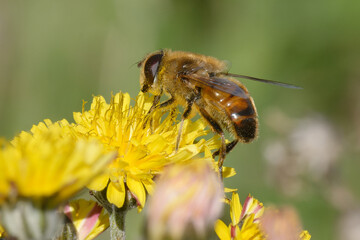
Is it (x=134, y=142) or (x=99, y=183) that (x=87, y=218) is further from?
(x=134, y=142)

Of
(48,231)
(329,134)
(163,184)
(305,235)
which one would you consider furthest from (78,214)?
(329,134)

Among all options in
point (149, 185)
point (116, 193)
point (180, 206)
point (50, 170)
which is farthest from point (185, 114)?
point (50, 170)

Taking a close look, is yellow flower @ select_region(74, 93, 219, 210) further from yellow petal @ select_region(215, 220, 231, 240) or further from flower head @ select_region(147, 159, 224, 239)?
flower head @ select_region(147, 159, 224, 239)

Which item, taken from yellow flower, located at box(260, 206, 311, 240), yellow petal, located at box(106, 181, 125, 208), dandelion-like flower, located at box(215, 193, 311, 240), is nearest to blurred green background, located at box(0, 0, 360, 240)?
dandelion-like flower, located at box(215, 193, 311, 240)

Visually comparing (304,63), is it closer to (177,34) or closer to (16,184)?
(177,34)

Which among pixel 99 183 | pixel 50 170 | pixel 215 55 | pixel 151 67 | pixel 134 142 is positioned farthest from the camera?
pixel 215 55
